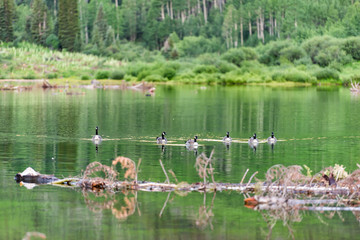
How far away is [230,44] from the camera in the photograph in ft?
635

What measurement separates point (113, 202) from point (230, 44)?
165086 mm

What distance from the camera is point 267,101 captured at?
93.9 m

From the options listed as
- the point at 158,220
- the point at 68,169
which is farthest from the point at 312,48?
the point at 158,220

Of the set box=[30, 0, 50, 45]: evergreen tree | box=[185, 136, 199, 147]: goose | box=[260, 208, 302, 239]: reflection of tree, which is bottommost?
box=[260, 208, 302, 239]: reflection of tree

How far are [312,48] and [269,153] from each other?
111495mm

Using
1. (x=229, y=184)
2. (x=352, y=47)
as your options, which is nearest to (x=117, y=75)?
(x=352, y=47)

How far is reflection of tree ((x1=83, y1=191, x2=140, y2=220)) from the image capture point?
29.4m

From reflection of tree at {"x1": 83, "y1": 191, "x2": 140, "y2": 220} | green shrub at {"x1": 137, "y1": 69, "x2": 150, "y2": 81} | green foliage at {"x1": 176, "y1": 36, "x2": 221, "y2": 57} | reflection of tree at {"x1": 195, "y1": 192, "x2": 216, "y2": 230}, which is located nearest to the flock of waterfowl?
reflection of tree at {"x1": 83, "y1": 191, "x2": 140, "y2": 220}

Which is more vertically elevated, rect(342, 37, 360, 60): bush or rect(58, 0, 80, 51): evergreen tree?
rect(58, 0, 80, 51): evergreen tree

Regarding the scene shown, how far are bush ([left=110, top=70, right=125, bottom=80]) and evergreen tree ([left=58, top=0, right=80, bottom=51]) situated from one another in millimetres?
28438

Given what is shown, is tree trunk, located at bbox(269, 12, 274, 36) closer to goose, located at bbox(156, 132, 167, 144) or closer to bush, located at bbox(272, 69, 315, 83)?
bush, located at bbox(272, 69, 315, 83)

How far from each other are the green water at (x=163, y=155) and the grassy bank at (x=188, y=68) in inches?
1864

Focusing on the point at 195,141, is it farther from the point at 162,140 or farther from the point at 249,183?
the point at 249,183

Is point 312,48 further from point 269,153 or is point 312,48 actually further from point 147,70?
point 269,153
